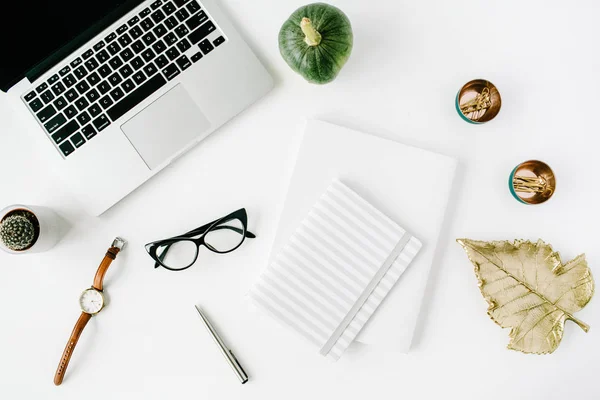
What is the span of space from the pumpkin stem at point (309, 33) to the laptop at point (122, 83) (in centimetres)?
12

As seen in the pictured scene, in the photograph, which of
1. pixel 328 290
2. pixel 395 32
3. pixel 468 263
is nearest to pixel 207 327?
pixel 328 290

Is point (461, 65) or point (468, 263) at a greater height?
point (461, 65)

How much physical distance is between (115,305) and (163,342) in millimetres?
95

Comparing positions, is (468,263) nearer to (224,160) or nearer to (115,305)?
(224,160)

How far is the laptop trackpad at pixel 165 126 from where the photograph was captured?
0.64 m

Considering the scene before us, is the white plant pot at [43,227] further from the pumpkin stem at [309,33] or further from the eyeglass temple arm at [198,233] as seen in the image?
the pumpkin stem at [309,33]

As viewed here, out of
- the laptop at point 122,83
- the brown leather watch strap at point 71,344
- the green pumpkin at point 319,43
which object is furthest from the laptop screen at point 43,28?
the brown leather watch strap at point 71,344

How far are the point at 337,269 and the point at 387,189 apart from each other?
14 cm

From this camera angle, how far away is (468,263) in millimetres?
666

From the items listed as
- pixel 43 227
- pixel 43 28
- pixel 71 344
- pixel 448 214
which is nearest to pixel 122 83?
pixel 43 28

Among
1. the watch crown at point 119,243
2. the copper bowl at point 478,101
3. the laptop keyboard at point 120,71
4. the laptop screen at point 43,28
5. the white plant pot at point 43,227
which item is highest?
the laptop screen at point 43,28

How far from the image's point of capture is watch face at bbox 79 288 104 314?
67cm

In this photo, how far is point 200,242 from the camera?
2.15 ft

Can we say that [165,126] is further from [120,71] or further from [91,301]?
[91,301]
